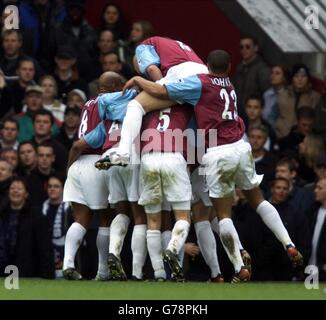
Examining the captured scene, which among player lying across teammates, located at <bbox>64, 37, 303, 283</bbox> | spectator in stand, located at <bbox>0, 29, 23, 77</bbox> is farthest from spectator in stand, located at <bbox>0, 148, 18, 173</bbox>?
player lying across teammates, located at <bbox>64, 37, 303, 283</bbox>

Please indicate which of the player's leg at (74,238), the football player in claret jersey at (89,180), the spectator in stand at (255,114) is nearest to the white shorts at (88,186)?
the football player in claret jersey at (89,180)

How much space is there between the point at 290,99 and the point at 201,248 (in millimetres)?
5394

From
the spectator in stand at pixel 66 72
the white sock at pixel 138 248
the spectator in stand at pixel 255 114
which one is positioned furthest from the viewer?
the spectator in stand at pixel 66 72

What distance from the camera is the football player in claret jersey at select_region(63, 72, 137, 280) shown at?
19781mm

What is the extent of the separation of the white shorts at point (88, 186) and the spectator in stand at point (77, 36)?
19.1 feet

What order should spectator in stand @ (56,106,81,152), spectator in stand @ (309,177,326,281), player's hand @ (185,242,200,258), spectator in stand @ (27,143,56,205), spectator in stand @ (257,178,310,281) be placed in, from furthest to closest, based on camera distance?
spectator in stand @ (56,106,81,152), spectator in stand @ (27,143,56,205), spectator in stand @ (309,177,326,281), spectator in stand @ (257,178,310,281), player's hand @ (185,242,200,258)

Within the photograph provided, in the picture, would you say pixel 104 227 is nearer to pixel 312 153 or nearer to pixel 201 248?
pixel 201 248

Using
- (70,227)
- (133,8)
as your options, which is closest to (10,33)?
(133,8)

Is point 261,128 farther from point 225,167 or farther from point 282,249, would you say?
point 225,167

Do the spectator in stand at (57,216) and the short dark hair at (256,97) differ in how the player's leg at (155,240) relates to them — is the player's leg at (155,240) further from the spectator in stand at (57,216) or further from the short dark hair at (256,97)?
the short dark hair at (256,97)

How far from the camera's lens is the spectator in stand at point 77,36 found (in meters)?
25.9

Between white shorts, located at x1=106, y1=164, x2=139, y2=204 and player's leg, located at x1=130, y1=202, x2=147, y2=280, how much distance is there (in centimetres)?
13

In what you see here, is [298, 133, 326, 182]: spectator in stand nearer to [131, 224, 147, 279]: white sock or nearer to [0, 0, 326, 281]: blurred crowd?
[0, 0, 326, 281]: blurred crowd

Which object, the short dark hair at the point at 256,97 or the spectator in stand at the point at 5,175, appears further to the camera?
the short dark hair at the point at 256,97
